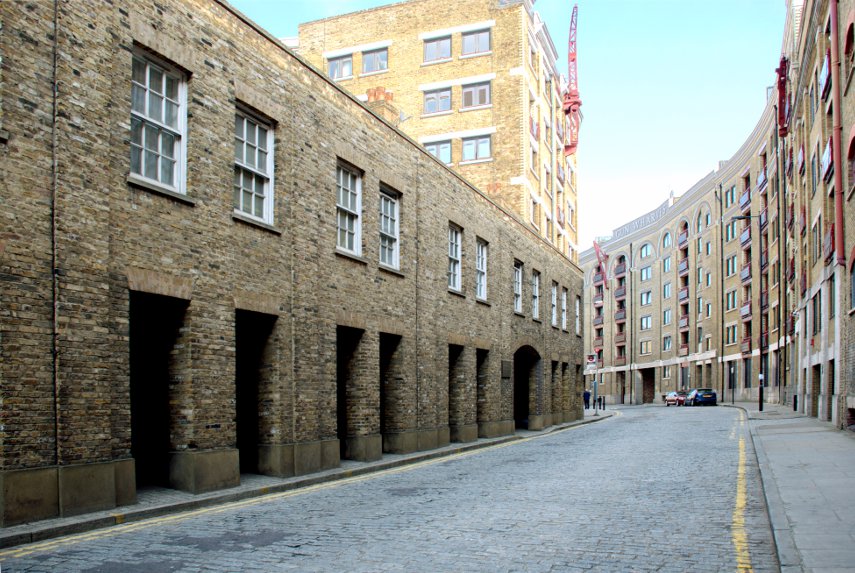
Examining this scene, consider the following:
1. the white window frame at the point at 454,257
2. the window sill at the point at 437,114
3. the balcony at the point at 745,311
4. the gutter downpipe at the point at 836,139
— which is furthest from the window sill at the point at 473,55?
the balcony at the point at 745,311

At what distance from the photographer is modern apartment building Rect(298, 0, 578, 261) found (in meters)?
36.8

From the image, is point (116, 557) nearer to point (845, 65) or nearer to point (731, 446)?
point (731, 446)

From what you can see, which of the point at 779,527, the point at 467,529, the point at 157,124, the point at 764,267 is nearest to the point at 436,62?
the point at 157,124

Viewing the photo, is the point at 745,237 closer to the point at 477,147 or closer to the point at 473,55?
the point at 477,147

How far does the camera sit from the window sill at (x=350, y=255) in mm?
14907

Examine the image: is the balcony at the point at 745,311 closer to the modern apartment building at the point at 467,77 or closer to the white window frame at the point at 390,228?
the modern apartment building at the point at 467,77

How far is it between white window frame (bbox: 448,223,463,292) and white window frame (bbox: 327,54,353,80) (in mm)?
21792

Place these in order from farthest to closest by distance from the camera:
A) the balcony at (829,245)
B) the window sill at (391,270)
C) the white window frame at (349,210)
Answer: the balcony at (829,245) < the window sill at (391,270) < the white window frame at (349,210)

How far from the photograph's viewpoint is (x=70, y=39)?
9203mm

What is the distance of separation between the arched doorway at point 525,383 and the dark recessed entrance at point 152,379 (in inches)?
673

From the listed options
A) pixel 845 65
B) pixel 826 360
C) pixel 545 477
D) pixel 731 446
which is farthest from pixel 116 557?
pixel 826 360

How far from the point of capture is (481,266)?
76.9 ft

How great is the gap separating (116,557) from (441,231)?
45.5 ft

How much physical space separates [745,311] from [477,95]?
3370 cm
